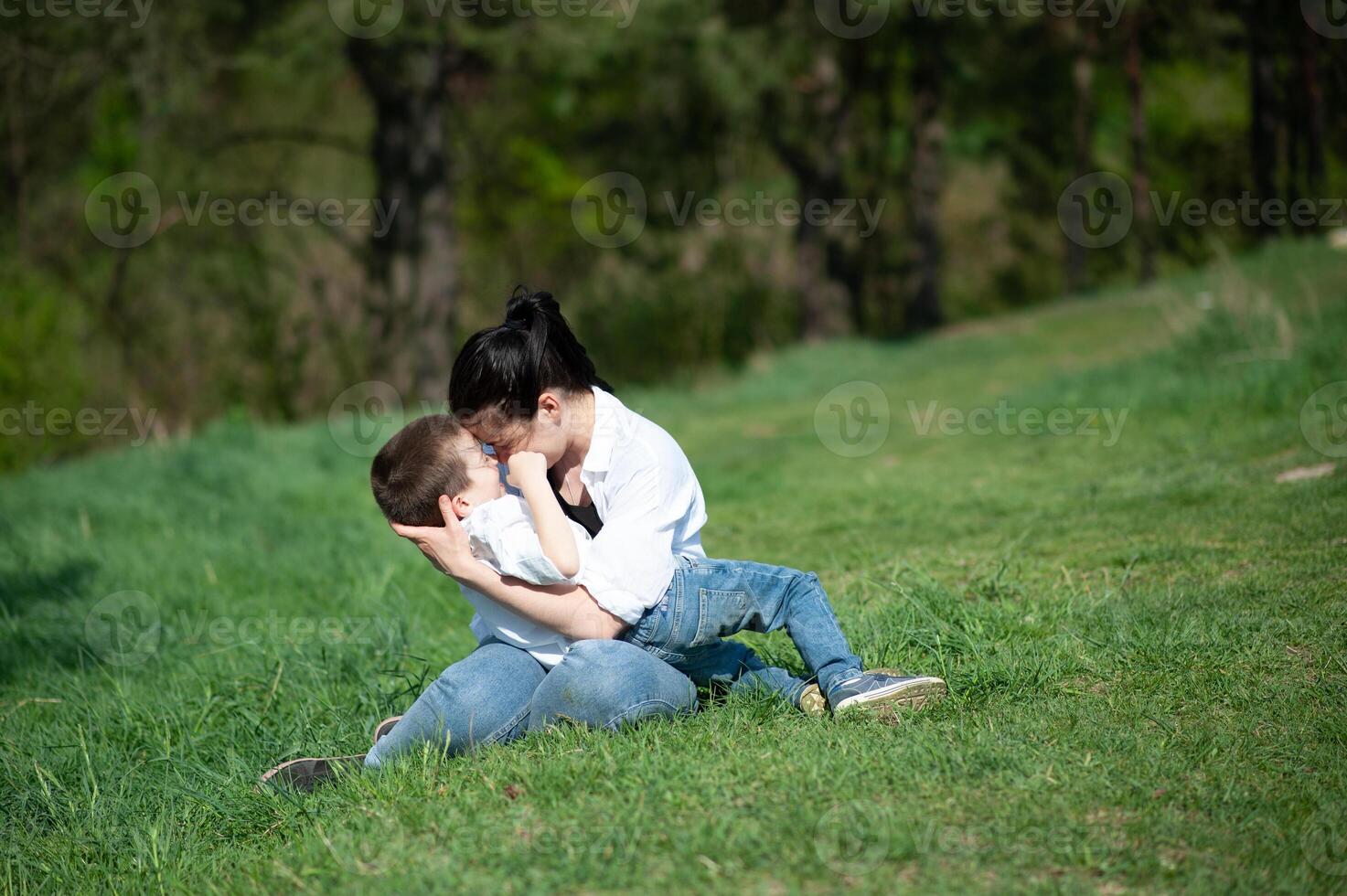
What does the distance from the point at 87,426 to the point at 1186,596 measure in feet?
42.4

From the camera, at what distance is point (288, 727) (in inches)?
154

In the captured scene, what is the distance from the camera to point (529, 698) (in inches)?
134

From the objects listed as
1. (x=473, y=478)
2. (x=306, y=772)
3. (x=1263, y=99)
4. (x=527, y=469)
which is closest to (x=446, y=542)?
(x=473, y=478)

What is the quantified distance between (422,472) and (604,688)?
2.65 feet

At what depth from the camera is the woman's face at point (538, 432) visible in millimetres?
3326

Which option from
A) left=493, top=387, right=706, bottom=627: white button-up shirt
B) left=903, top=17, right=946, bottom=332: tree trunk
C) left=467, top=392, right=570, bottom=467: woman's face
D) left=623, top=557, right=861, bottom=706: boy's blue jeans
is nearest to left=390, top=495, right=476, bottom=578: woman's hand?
left=467, top=392, right=570, bottom=467: woman's face

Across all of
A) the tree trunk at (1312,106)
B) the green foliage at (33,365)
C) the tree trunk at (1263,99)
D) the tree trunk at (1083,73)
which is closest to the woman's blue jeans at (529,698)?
the green foliage at (33,365)

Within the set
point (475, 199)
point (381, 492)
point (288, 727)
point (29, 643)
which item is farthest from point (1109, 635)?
point (475, 199)

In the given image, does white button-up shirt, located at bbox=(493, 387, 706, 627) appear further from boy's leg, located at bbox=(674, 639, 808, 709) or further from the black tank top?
boy's leg, located at bbox=(674, 639, 808, 709)

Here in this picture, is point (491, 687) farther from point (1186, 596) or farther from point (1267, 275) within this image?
point (1267, 275)

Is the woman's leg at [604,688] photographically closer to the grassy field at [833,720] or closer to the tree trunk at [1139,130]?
the grassy field at [833,720]

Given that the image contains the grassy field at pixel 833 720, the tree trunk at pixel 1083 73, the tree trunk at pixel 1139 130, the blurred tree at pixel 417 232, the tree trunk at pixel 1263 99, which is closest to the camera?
the grassy field at pixel 833 720

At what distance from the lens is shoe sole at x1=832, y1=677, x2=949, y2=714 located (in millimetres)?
3223

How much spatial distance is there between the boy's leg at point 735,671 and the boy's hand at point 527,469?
27.9 inches
